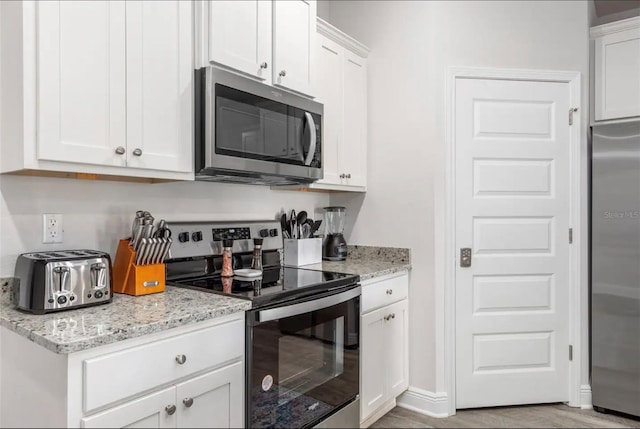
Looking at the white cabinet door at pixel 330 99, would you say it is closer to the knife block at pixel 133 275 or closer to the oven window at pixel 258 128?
the oven window at pixel 258 128

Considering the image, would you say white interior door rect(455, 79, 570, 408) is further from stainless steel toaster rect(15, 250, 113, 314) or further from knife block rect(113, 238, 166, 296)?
stainless steel toaster rect(15, 250, 113, 314)

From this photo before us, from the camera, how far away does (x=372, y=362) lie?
229 centimetres

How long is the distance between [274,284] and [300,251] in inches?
24.7

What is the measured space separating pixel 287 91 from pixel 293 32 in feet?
1.05

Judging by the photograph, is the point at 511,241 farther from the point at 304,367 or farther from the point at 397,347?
the point at 304,367

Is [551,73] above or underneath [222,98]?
above

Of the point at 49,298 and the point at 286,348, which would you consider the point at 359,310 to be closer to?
the point at 286,348

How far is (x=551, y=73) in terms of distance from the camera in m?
2.65

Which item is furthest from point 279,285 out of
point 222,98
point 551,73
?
point 551,73

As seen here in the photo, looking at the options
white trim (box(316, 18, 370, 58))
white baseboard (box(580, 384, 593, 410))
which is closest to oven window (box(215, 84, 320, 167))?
white trim (box(316, 18, 370, 58))

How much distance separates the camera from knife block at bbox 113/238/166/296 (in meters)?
1.64

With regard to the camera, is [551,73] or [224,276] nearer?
[224,276]

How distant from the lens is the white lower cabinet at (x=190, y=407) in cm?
121

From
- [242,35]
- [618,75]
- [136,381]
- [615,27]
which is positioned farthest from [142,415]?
[615,27]
